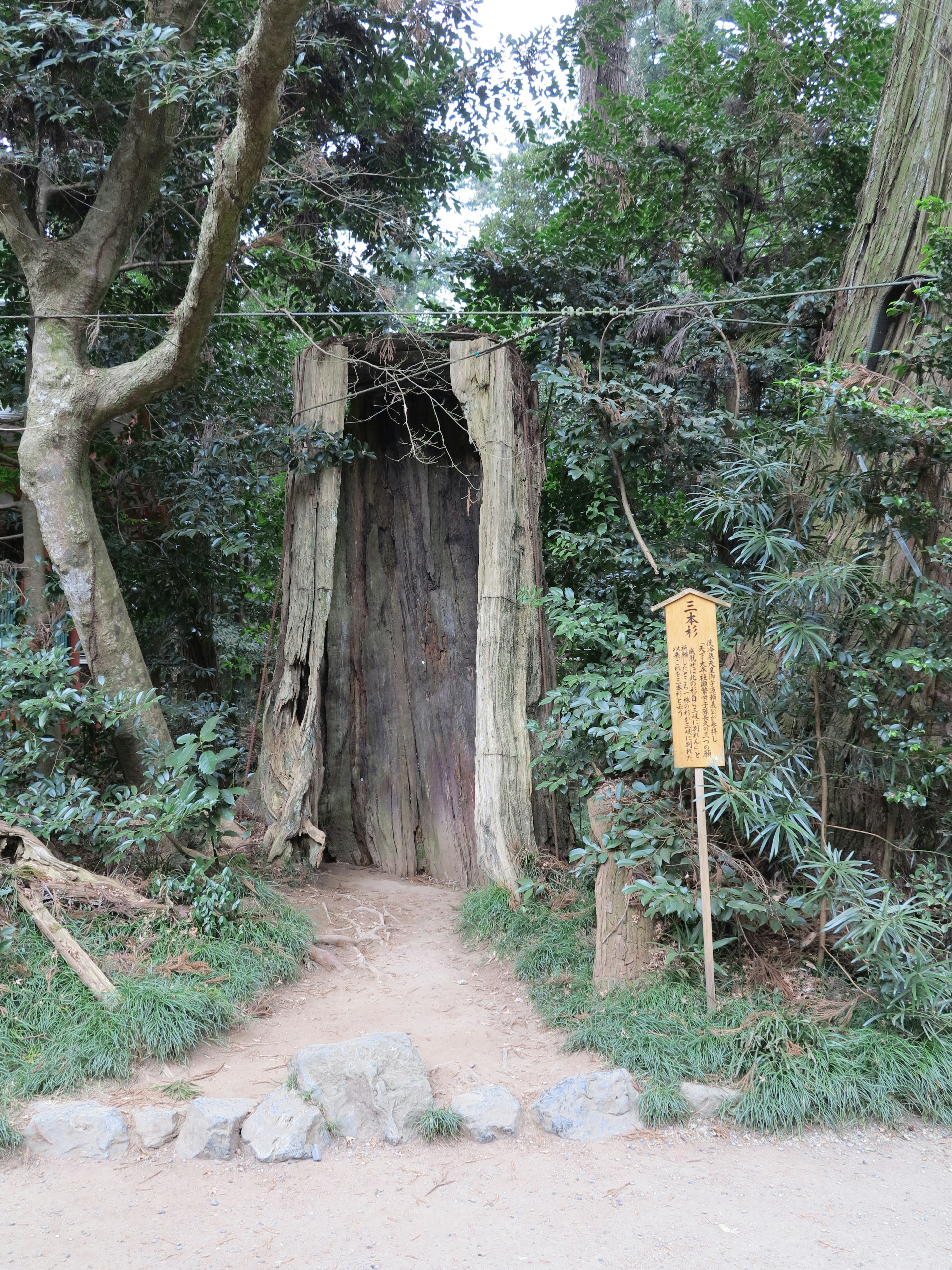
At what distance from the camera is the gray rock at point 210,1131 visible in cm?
260

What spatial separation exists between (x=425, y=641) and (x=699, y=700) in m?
2.86

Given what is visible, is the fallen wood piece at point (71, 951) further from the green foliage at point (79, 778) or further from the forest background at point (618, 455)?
the green foliage at point (79, 778)

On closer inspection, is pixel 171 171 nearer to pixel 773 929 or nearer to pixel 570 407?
pixel 570 407

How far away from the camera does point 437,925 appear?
4613 millimetres

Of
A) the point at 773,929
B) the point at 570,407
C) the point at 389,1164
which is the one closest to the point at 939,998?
the point at 773,929

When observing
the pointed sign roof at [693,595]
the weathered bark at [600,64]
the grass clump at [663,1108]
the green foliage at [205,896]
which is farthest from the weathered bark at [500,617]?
the weathered bark at [600,64]

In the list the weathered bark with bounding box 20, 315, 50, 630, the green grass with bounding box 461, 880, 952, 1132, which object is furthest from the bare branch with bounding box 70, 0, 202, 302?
the green grass with bounding box 461, 880, 952, 1132

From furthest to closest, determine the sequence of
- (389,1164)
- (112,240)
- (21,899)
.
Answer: (112,240), (21,899), (389,1164)

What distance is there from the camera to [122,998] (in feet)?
10.3

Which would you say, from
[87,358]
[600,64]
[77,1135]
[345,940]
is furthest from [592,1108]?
[600,64]

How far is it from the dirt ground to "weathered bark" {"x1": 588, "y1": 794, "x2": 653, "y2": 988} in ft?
1.36

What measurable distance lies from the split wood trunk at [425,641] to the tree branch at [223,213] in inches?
42.9

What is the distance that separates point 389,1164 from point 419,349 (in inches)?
176

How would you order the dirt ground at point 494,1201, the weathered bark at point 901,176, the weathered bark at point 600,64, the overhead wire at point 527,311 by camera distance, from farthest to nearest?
the weathered bark at point 600,64 < the overhead wire at point 527,311 < the weathered bark at point 901,176 < the dirt ground at point 494,1201
